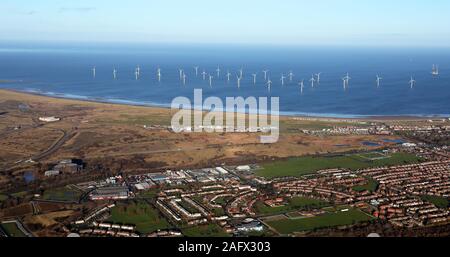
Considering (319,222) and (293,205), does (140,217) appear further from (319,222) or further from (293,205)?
(319,222)

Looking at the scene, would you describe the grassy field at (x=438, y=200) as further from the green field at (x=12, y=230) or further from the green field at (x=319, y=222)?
the green field at (x=12, y=230)

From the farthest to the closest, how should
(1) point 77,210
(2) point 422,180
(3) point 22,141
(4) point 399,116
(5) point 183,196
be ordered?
(4) point 399,116 → (3) point 22,141 → (2) point 422,180 → (5) point 183,196 → (1) point 77,210

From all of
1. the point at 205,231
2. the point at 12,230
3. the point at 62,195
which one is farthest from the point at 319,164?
the point at 12,230

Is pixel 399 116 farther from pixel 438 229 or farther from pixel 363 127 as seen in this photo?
pixel 438 229

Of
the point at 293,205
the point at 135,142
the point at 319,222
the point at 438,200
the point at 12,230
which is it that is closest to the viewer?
the point at 12,230
